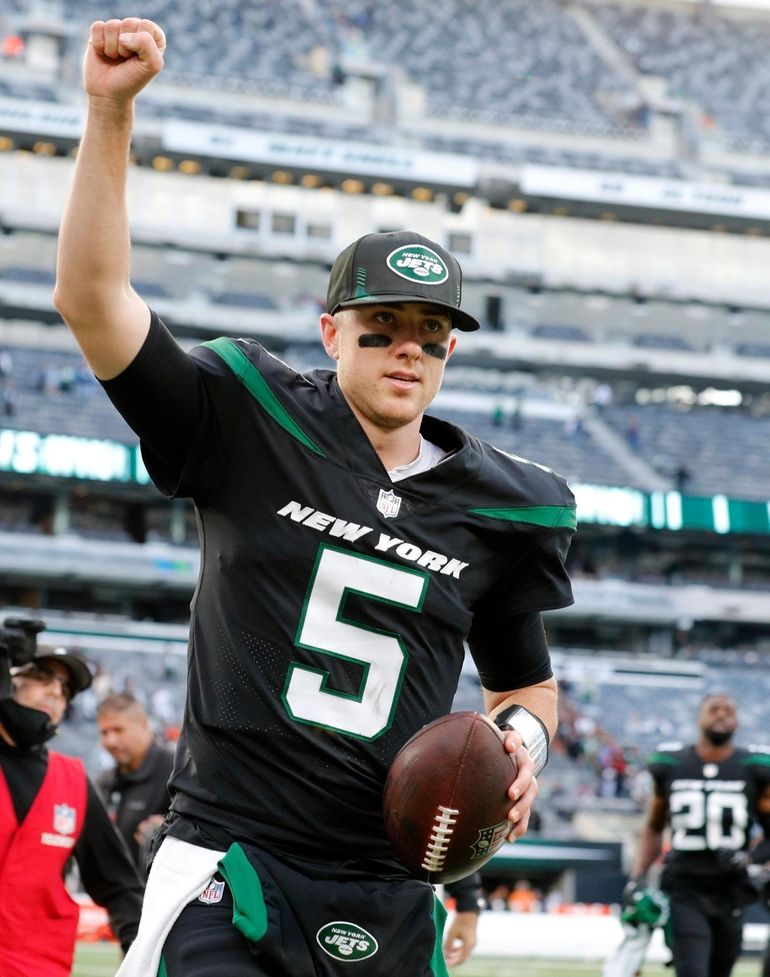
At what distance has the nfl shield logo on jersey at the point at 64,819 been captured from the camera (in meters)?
5.01

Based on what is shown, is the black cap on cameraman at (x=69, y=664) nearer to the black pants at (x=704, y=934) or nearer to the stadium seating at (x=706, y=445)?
the black pants at (x=704, y=934)

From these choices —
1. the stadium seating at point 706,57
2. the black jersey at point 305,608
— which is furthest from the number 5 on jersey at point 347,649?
the stadium seating at point 706,57

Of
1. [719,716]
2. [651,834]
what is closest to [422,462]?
[719,716]

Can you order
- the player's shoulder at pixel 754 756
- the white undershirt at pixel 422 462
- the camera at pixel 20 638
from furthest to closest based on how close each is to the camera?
1. the player's shoulder at pixel 754 756
2. the camera at pixel 20 638
3. the white undershirt at pixel 422 462

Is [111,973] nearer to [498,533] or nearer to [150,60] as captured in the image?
[498,533]

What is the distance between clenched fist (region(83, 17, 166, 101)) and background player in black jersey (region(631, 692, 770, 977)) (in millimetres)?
6309

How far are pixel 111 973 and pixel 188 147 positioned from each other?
33109mm

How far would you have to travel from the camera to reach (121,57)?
8.20ft

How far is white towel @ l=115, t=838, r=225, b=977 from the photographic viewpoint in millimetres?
2756

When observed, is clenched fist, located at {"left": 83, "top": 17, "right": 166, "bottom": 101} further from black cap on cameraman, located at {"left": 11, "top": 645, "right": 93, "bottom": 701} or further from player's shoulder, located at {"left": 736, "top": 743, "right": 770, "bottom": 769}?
player's shoulder, located at {"left": 736, "top": 743, "right": 770, "bottom": 769}

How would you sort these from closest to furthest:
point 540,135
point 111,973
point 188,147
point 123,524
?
point 111,973
point 123,524
point 188,147
point 540,135

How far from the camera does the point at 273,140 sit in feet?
137

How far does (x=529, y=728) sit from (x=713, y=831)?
5385mm

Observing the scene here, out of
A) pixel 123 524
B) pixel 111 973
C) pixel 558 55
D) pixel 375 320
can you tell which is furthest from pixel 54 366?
pixel 375 320
